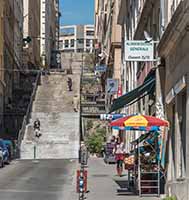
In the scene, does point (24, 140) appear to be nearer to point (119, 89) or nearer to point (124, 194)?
point (119, 89)

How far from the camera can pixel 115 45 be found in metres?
58.9

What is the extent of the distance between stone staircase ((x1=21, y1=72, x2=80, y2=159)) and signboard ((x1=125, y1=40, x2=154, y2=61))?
33295mm

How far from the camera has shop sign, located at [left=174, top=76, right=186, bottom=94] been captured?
56.3ft

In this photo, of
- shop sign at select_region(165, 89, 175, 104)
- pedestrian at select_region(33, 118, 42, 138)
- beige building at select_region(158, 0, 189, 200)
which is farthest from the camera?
pedestrian at select_region(33, 118, 42, 138)

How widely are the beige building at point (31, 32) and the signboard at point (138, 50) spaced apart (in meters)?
75.8

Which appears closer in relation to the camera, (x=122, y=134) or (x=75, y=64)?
(x=122, y=134)

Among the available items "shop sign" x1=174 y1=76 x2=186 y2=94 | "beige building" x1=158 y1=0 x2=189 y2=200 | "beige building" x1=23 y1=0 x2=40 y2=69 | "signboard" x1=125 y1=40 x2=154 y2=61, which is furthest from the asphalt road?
"beige building" x1=23 y1=0 x2=40 y2=69

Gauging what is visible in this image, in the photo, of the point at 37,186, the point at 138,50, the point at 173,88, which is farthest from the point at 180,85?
the point at 37,186

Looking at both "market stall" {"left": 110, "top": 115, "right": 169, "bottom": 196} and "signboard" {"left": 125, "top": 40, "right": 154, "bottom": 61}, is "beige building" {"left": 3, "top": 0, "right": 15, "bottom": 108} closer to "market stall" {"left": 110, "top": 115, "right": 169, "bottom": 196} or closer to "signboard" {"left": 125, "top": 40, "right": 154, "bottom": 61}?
"signboard" {"left": 125, "top": 40, "right": 154, "bottom": 61}

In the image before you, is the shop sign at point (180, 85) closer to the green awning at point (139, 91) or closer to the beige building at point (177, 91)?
the beige building at point (177, 91)

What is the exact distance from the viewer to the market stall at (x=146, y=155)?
2042 centimetres

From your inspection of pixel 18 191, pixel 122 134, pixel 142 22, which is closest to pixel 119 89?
pixel 122 134

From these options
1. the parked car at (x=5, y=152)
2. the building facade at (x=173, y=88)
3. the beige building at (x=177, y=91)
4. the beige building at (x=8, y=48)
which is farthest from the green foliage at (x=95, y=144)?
the beige building at (x=177, y=91)

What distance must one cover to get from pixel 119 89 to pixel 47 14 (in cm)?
9506
